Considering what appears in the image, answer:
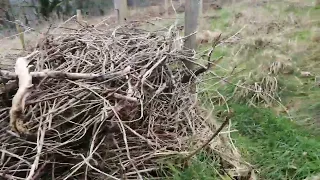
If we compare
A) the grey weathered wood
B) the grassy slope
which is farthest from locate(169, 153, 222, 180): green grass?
the grey weathered wood

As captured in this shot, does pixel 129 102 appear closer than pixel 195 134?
Yes

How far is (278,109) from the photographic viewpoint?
3.37m

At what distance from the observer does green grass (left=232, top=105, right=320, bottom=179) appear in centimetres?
254

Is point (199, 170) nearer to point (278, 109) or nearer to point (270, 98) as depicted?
point (278, 109)

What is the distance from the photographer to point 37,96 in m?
2.22

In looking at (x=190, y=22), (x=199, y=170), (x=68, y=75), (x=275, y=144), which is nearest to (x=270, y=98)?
(x=275, y=144)

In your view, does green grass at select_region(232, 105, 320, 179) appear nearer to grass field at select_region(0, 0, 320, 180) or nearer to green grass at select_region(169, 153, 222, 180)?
grass field at select_region(0, 0, 320, 180)

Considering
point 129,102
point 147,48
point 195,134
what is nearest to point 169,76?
point 147,48

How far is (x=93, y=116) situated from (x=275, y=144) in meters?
1.38

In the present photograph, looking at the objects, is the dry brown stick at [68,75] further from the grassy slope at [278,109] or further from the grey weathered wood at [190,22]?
the grey weathered wood at [190,22]

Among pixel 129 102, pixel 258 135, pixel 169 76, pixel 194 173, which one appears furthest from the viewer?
pixel 258 135

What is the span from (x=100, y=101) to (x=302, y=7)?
20.0 ft

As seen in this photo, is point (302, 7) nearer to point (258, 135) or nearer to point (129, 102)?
point (258, 135)

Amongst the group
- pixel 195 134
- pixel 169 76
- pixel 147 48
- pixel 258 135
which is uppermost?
pixel 147 48
